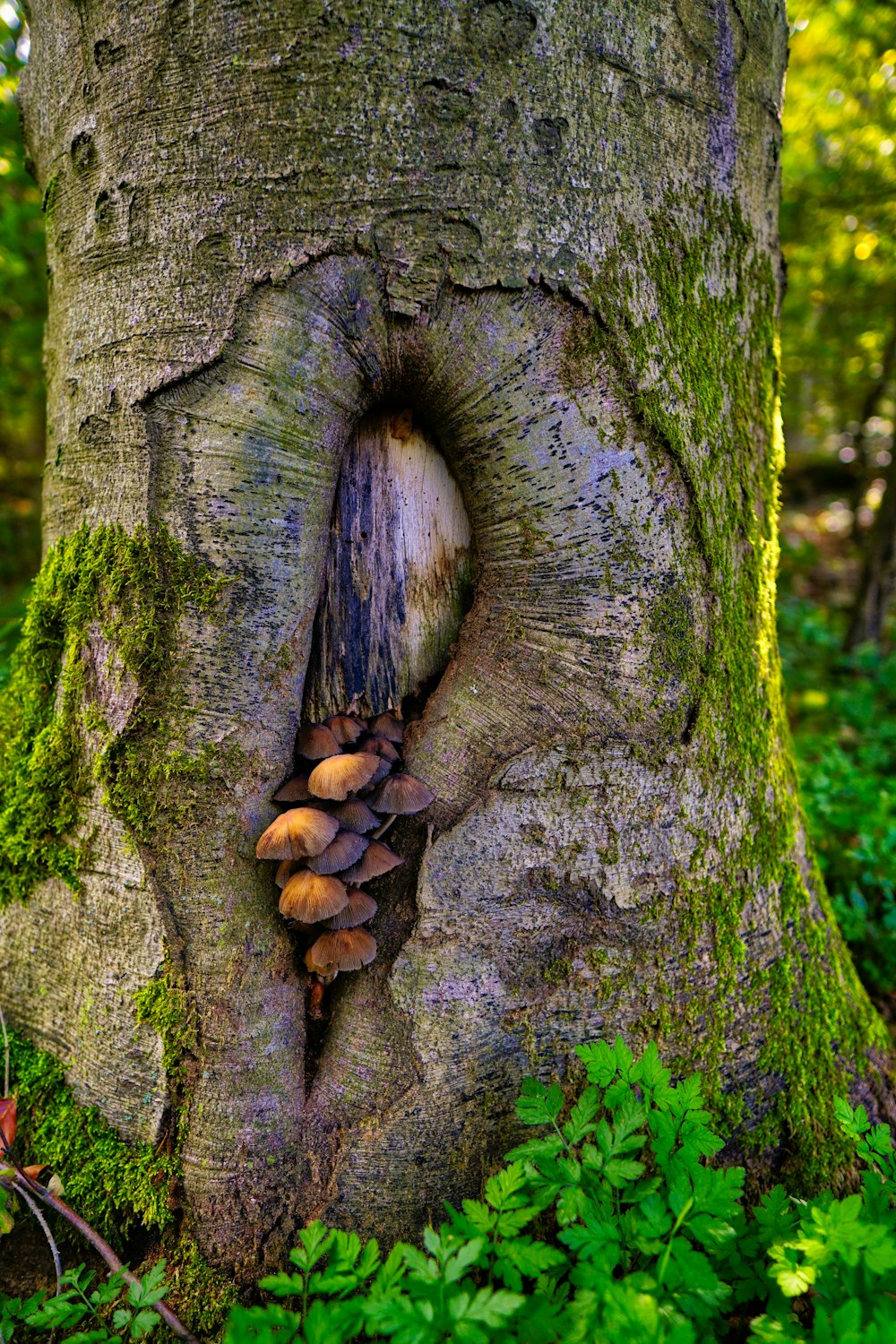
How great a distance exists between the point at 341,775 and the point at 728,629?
3.85 feet

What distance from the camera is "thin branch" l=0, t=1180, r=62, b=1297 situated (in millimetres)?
1732

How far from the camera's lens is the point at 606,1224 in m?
1.47

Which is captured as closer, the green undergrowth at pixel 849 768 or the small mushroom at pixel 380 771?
the small mushroom at pixel 380 771

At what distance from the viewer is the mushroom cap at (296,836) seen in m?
1.80

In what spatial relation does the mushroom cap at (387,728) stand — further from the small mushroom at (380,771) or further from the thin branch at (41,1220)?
the thin branch at (41,1220)

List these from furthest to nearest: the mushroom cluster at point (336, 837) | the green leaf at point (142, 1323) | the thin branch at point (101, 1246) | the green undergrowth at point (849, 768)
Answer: the green undergrowth at point (849, 768) → the mushroom cluster at point (336, 837) → the thin branch at point (101, 1246) → the green leaf at point (142, 1323)

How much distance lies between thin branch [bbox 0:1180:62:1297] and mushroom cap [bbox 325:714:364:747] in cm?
131

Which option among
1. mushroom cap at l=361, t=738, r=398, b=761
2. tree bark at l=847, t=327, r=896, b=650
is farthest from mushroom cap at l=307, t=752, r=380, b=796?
tree bark at l=847, t=327, r=896, b=650

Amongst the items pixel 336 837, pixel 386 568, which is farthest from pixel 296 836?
pixel 386 568

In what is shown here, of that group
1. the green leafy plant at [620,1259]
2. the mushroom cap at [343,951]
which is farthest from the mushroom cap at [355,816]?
the green leafy plant at [620,1259]

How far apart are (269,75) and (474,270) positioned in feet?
2.10

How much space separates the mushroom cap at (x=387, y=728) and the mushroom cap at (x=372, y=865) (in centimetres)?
30

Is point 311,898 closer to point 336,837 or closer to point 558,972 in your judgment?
point 336,837

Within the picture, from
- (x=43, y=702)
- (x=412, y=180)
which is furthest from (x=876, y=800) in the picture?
(x=43, y=702)
